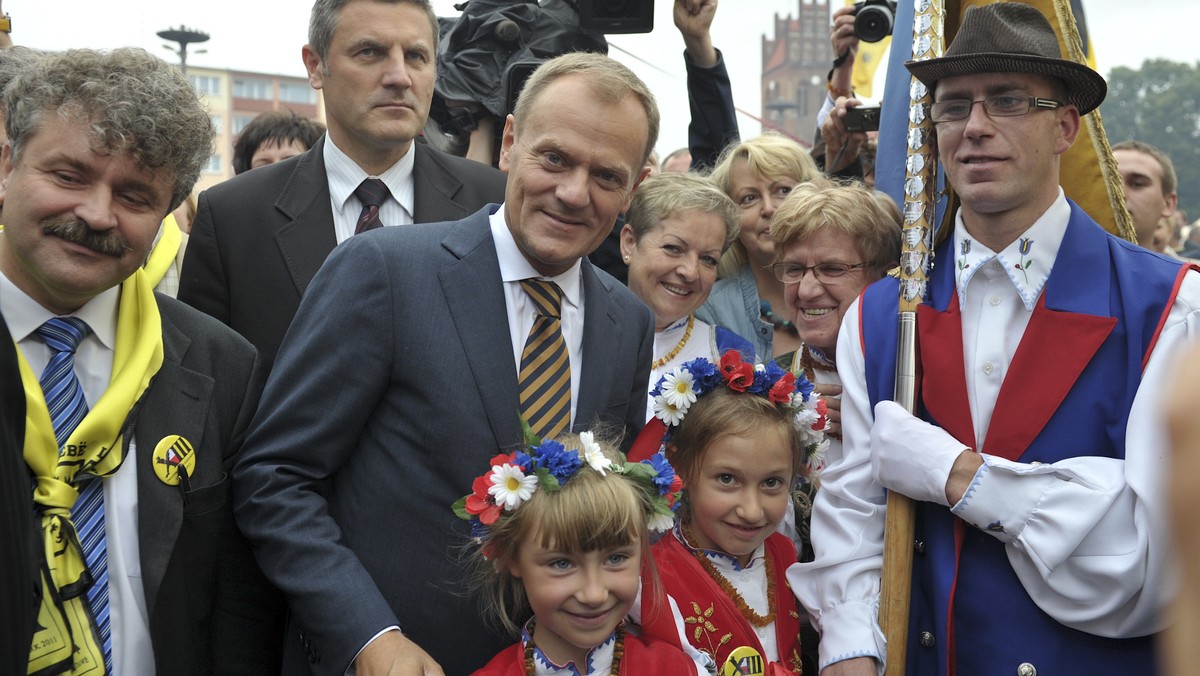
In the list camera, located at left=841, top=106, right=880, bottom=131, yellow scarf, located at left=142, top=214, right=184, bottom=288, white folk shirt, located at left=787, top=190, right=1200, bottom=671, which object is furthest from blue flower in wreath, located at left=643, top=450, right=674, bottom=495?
camera, located at left=841, top=106, right=880, bottom=131

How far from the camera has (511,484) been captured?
2.60 metres

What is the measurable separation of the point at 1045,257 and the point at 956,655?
1.04 m

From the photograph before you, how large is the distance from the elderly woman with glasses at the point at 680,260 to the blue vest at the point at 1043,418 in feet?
3.90

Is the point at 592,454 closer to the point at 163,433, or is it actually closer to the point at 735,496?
the point at 735,496

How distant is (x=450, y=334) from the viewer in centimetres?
269

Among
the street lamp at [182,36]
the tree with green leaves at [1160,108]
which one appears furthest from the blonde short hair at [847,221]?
the tree with green leaves at [1160,108]

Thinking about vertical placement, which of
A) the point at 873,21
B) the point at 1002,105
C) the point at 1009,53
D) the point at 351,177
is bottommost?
the point at 351,177

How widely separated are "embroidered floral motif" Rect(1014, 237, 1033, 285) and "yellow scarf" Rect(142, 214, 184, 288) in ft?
7.35

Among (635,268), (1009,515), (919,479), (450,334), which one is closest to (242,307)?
(450,334)

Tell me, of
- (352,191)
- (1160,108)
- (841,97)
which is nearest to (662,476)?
(352,191)

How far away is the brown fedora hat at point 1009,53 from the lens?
3.09 m

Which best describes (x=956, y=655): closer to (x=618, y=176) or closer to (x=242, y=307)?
(x=618, y=176)

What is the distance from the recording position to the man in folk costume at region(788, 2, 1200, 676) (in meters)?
2.76

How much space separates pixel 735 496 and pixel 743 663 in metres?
0.44
